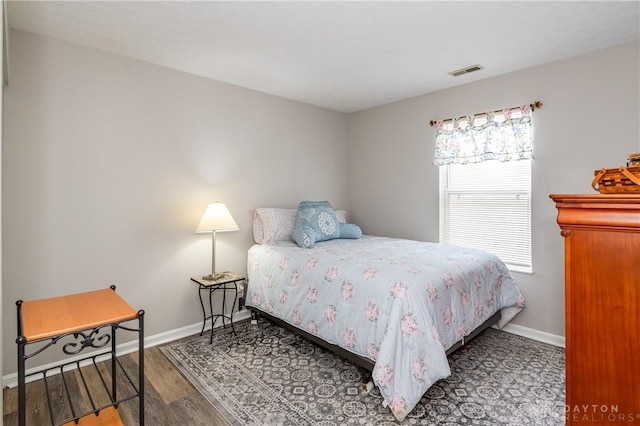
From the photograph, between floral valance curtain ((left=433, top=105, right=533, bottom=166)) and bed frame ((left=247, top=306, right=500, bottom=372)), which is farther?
floral valance curtain ((left=433, top=105, right=533, bottom=166))

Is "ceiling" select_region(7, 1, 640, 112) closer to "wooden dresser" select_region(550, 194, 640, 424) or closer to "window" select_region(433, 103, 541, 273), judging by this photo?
"window" select_region(433, 103, 541, 273)

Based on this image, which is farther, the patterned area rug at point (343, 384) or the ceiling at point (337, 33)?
the ceiling at point (337, 33)

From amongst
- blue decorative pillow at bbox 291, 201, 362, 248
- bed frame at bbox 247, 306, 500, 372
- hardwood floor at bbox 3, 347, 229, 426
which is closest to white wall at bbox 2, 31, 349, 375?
Result: hardwood floor at bbox 3, 347, 229, 426

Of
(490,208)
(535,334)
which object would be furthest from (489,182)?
(535,334)

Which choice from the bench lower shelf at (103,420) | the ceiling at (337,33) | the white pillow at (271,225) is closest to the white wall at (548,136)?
the ceiling at (337,33)

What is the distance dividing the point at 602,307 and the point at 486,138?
2616mm

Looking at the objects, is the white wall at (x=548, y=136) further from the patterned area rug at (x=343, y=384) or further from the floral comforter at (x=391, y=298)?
the patterned area rug at (x=343, y=384)

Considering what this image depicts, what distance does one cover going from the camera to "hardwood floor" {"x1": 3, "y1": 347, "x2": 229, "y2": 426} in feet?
6.43

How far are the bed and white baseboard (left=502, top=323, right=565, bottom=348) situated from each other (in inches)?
5.7

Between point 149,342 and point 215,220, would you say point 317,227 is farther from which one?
point 149,342

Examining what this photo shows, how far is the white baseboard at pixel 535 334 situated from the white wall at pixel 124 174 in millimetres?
2776

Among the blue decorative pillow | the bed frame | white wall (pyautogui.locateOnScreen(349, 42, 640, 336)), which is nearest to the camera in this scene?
the bed frame

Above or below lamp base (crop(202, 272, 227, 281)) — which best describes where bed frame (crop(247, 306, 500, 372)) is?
below

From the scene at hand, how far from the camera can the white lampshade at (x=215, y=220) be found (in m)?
3.01
